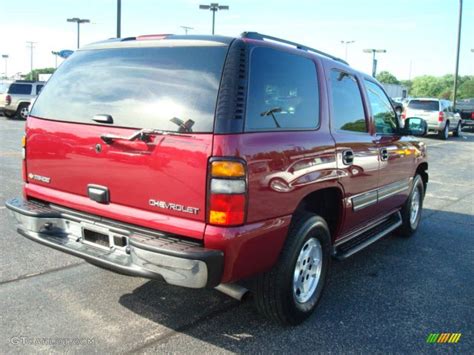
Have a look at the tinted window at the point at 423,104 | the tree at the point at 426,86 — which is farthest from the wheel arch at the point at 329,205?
the tree at the point at 426,86

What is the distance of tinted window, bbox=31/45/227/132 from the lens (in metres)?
2.81

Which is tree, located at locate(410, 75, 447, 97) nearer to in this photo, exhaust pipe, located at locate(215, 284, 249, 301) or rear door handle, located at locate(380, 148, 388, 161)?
rear door handle, located at locate(380, 148, 388, 161)

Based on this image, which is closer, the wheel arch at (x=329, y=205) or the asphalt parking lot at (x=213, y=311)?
the asphalt parking lot at (x=213, y=311)

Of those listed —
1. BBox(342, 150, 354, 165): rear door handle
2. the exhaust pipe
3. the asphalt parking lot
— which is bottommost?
the asphalt parking lot

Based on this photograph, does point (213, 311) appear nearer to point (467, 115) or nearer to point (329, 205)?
point (329, 205)

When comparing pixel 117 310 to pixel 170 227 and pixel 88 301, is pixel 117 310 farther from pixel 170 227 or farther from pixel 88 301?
pixel 170 227

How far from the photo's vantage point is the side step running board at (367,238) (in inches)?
161

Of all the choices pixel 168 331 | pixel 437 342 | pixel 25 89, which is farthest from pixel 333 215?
pixel 25 89

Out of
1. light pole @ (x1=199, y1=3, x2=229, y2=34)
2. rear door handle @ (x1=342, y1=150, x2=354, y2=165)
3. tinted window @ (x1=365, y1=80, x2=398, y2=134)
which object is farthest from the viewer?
light pole @ (x1=199, y1=3, x2=229, y2=34)

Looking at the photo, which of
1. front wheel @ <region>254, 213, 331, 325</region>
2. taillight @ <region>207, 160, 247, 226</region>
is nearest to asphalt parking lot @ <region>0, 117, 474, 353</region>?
front wheel @ <region>254, 213, 331, 325</region>

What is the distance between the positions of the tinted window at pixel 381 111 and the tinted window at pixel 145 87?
7.51 ft

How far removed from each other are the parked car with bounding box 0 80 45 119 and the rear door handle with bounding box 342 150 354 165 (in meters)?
20.9

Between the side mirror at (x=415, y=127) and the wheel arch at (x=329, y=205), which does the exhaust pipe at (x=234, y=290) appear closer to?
the wheel arch at (x=329, y=205)

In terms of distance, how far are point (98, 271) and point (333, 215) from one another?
209 centimetres
